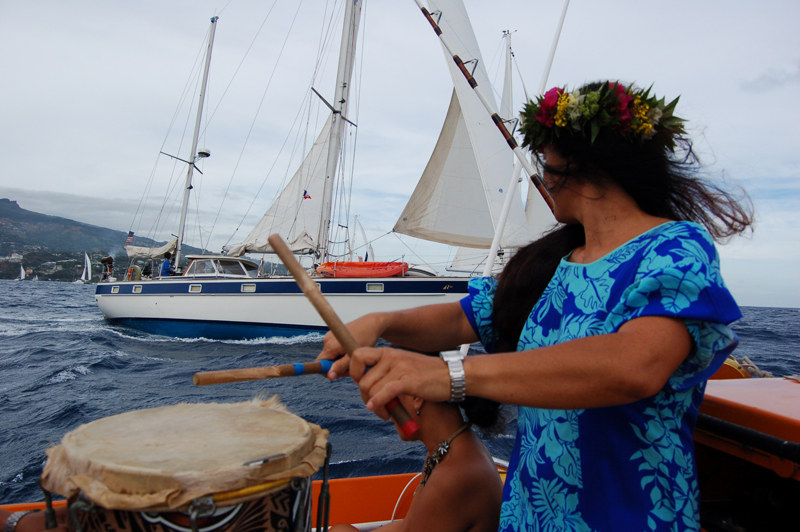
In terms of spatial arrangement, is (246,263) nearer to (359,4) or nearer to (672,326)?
(359,4)

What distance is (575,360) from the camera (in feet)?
2.84

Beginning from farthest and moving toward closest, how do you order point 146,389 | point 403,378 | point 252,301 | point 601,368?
point 252,301 < point 146,389 < point 403,378 < point 601,368

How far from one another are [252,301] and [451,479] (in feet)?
44.0

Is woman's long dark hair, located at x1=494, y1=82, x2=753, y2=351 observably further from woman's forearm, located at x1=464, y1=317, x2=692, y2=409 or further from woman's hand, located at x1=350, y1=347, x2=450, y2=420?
woman's hand, located at x1=350, y1=347, x2=450, y2=420

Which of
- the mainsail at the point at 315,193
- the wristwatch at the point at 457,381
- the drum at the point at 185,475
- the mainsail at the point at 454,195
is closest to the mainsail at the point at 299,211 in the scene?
the mainsail at the point at 315,193

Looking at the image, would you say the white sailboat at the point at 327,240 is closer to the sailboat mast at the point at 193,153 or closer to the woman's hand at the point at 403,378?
the sailboat mast at the point at 193,153

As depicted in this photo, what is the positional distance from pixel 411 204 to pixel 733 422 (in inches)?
640

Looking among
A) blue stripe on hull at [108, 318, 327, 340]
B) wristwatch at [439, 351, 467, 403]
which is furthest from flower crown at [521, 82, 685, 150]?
blue stripe on hull at [108, 318, 327, 340]

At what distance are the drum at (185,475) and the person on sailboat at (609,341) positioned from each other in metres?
0.23

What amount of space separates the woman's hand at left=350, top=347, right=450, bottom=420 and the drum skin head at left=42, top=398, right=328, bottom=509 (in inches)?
11.6

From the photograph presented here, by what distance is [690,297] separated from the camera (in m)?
0.87

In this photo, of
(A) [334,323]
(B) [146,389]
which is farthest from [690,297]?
(B) [146,389]

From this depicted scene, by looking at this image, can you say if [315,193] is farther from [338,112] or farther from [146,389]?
[146,389]

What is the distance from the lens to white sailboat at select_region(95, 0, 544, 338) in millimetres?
13328
